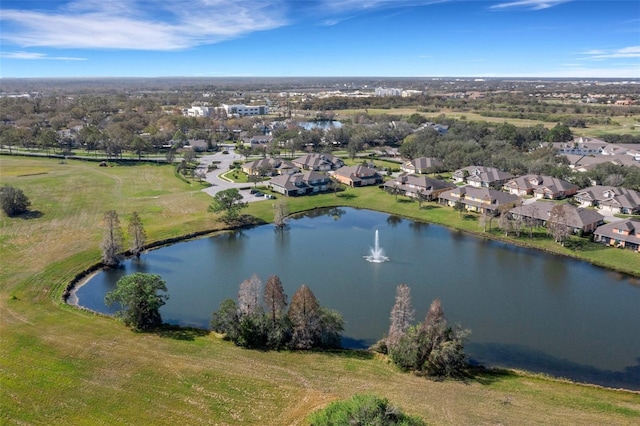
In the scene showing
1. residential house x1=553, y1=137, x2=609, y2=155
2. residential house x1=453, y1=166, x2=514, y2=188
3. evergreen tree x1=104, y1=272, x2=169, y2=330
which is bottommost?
evergreen tree x1=104, y1=272, x2=169, y2=330

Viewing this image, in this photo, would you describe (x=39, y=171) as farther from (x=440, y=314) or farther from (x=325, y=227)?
(x=440, y=314)

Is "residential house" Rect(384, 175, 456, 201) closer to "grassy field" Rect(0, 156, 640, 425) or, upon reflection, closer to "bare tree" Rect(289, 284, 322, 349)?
"bare tree" Rect(289, 284, 322, 349)

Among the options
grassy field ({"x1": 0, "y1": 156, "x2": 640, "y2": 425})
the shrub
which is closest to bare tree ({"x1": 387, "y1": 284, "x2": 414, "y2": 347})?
grassy field ({"x1": 0, "y1": 156, "x2": 640, "y2": 425})

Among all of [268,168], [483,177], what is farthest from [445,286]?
[268,168]

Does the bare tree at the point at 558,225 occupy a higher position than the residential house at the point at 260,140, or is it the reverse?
the residential house at the point at 260,140

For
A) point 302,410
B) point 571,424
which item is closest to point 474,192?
point 571,424

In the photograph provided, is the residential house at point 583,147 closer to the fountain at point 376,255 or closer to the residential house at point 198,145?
the fountain at point 376,255

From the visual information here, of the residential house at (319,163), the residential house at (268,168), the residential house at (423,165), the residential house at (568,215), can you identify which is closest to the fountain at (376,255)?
the residential house at (568,215)

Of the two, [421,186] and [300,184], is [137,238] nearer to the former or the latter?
[300,184]
